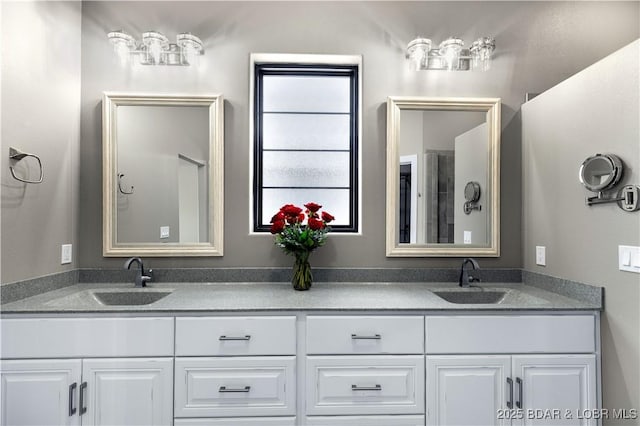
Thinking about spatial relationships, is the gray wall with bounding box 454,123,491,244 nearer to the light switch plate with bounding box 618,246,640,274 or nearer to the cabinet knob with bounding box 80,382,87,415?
the light switch plate with bounding box 618,246,640,274

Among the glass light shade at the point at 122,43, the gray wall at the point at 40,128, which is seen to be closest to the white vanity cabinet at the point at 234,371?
the gray wall at the point at 40,128

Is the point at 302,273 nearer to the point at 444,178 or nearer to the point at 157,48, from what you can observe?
the point at 444,178

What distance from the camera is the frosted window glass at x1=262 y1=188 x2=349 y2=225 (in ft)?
7.46

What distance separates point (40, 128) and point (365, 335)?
6.26 feet

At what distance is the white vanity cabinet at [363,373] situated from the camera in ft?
5.24

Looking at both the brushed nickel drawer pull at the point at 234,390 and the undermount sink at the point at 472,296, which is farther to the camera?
the undermount sink at the point at 472,296

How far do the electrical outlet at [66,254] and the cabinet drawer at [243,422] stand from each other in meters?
1.12

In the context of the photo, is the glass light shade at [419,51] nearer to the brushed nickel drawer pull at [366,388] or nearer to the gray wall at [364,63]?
the gray wall at [364,63]

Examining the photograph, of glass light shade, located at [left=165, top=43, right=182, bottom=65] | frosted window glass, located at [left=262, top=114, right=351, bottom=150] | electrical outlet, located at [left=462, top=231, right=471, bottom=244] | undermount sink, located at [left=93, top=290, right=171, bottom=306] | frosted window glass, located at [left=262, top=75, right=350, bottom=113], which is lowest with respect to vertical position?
undermount sink, located at [left=93, top=290, right=171, bottom=306]

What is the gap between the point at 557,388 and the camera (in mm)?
1621

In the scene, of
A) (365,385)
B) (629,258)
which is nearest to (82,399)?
(365,385)

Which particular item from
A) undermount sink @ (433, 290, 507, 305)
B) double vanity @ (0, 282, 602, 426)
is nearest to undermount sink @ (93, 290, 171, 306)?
double vanity @ (0, 282, 602, 426)

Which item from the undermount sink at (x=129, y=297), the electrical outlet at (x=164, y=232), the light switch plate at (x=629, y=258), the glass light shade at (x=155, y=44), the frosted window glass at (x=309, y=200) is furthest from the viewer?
the frosted window glass at (x=309, y=200)

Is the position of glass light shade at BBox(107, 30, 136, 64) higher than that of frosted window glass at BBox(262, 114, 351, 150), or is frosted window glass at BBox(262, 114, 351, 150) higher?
glass light shade at BBox(107, 30, 136, 64)
